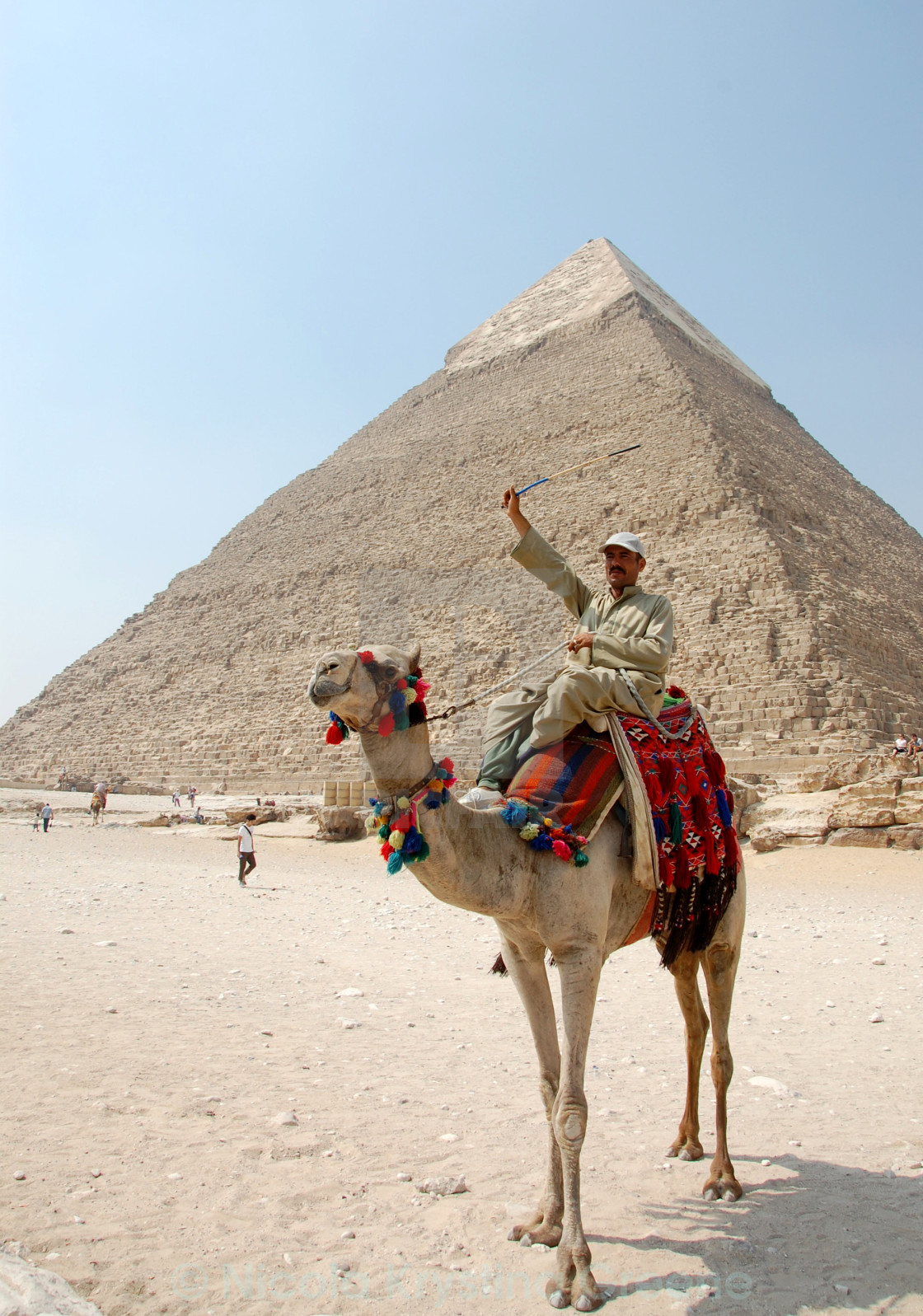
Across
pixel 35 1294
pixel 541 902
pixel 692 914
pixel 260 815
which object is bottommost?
pixel 260 815

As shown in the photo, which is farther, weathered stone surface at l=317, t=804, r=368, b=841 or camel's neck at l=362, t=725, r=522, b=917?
weathered stone surface at l=317, t=804, r=368, b=841

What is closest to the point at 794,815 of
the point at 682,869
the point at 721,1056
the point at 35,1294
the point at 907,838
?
the point at 907,838

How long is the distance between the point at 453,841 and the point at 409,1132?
1.25 metres

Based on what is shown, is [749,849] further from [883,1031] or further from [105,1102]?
[105,1102]

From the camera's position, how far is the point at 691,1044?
2.81 metres

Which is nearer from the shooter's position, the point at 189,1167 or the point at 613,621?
the point at 189,1167

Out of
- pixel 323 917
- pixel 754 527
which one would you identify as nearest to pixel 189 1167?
pixel 323 917

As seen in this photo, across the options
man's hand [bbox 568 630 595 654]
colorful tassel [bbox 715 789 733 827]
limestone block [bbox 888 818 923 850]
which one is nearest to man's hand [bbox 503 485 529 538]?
man's hand [bbox 568 630 595 654]

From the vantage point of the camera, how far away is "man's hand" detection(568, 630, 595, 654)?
2.40m

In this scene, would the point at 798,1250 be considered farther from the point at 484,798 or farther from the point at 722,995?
the point at 484,798

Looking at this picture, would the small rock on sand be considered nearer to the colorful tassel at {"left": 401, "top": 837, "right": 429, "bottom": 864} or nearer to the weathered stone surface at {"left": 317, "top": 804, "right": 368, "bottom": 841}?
the colorful tassel at {"left": 401, "top": 837, "right": 429, "bottom": 864}

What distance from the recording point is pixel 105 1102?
2744 mm

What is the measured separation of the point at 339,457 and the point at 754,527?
119 feet

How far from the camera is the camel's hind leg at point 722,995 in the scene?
8.15 ft
